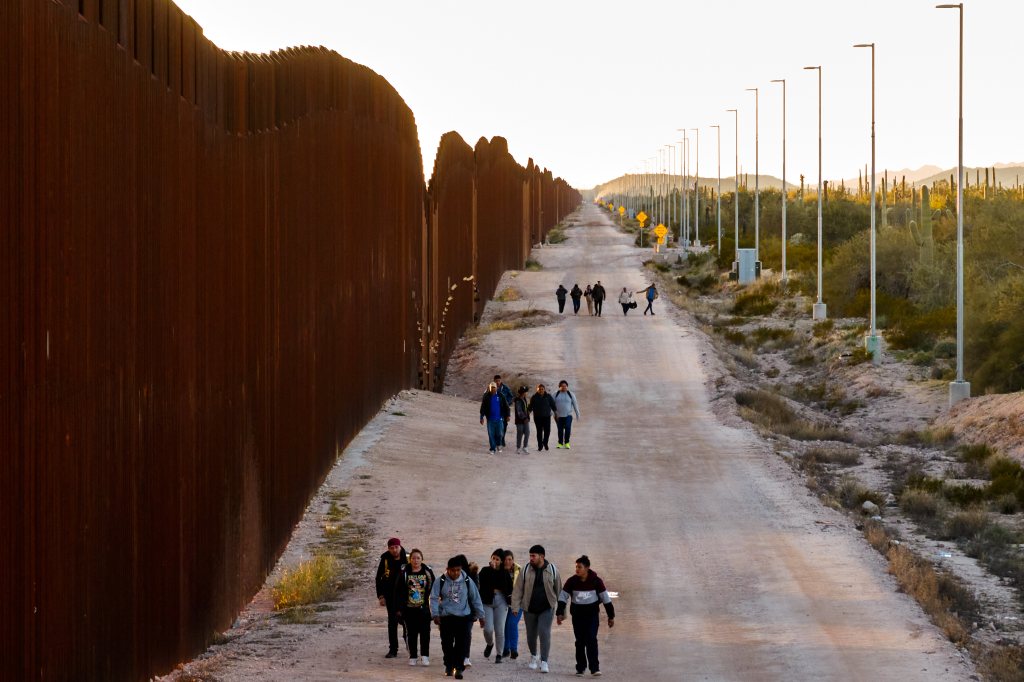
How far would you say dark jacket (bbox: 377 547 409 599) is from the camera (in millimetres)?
14648

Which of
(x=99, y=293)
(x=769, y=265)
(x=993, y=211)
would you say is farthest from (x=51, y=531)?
(x=769, y=265)

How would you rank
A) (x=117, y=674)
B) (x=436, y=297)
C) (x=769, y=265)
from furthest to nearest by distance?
(x=769, y=265), (x=436, y=297), (x=117, y=674)

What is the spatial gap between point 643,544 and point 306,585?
5.71 meters

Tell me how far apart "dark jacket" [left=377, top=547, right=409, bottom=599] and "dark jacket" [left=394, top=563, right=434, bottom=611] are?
0.15m

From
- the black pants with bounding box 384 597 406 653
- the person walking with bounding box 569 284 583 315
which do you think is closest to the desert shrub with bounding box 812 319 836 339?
the person walking with bounding box 569 284 583 315

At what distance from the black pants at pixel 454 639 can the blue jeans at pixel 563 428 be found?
54.9ft

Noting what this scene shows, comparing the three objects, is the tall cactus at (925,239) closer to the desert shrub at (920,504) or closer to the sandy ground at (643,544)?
the sandy ground at (643,544)

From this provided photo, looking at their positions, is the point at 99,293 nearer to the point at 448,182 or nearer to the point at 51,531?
the point at 51,531

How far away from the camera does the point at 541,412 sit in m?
30.3

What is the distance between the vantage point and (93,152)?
1091cm

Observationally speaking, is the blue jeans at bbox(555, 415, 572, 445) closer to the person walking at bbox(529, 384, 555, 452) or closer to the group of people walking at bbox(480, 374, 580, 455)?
the group of people walking at bbox(480, 374, 580, 455)

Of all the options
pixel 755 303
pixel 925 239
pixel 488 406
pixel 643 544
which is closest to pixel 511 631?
pixel 643 544

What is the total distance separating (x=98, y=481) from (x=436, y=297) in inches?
1268

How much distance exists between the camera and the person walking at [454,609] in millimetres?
14000
